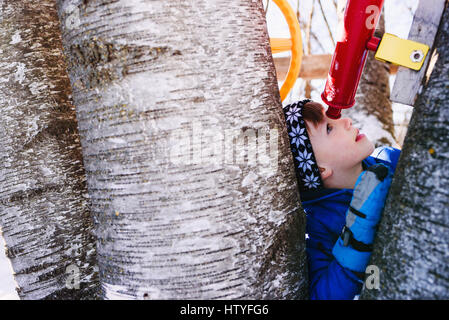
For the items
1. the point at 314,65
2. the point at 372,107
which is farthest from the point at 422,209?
the point at 314,65

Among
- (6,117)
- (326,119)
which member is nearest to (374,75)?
(326,119)

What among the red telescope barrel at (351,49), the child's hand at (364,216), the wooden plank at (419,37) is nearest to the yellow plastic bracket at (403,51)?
the wooden plank at (419,37)

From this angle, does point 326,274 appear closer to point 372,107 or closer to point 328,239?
point 328,239

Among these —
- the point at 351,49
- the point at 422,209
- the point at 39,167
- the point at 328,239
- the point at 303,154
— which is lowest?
the point at 328,239

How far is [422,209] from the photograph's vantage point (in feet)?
2.25

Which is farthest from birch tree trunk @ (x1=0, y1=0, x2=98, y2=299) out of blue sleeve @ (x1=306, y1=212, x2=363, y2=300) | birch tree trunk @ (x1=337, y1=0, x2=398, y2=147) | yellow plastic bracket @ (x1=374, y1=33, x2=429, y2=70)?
birch tree trunk @ (x1=337, y1=0, x2=398, y2=147)

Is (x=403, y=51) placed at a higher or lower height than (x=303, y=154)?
higher

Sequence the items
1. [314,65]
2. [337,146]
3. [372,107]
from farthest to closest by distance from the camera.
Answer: [314,65] < [372,107] < [337,146]

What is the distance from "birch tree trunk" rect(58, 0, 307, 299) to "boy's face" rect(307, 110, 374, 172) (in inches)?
31.6

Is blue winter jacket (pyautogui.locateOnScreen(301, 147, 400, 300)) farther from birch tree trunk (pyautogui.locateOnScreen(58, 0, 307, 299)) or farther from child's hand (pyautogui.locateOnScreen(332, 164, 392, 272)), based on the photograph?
birch tree trunk (pyautogui.locateOnScreen(58, 0, 307, 299))

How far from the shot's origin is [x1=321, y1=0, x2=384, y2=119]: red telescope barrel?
1.18 metres

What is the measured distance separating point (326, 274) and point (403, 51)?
87 centimetres

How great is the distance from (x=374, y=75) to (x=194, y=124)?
289 centimetres

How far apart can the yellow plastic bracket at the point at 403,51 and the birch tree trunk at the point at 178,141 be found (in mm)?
445
